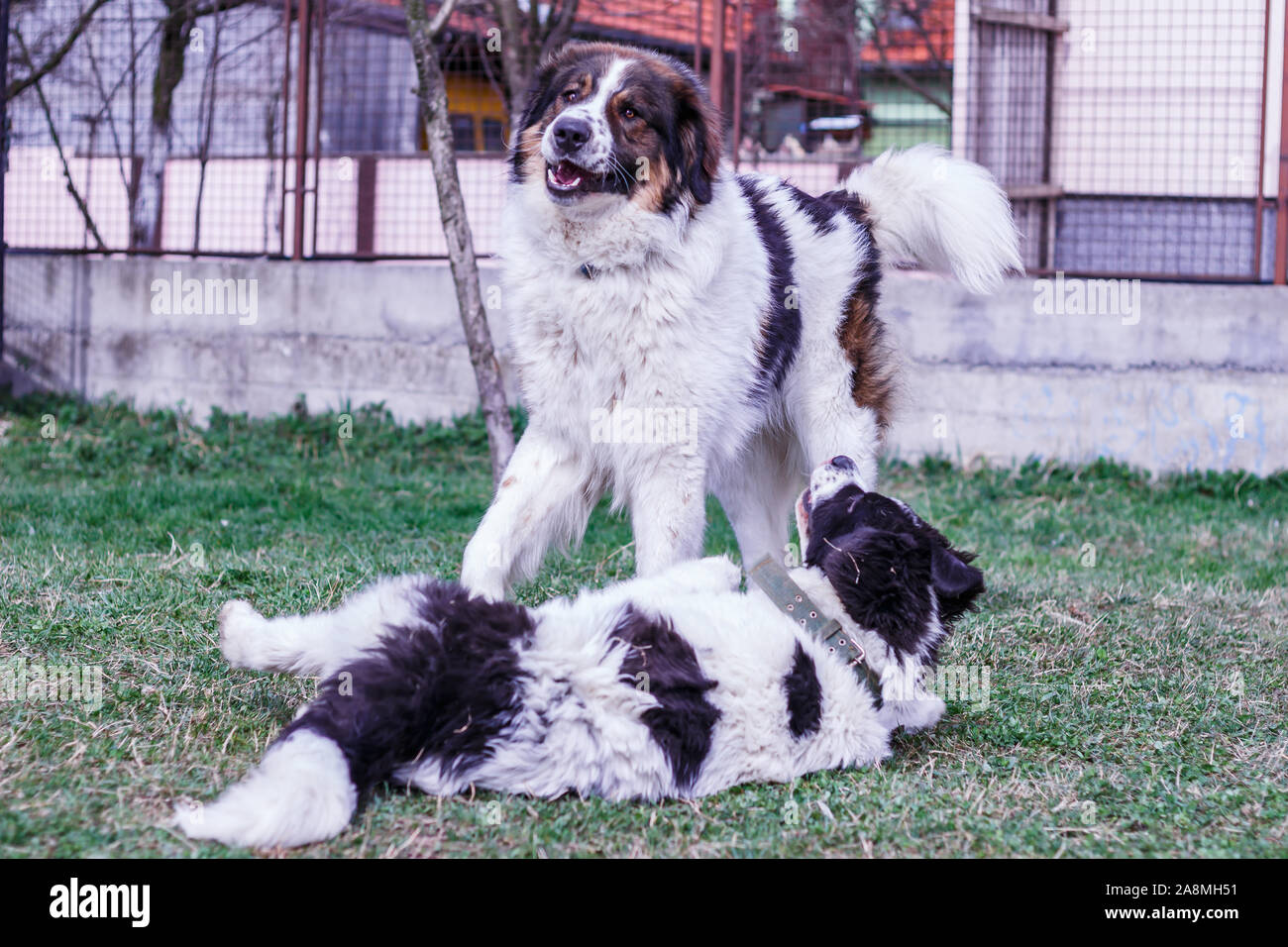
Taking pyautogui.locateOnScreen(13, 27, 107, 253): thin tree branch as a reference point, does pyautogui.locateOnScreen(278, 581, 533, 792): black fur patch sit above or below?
below

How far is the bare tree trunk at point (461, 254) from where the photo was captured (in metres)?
5.80

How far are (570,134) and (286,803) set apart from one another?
87.0 inches

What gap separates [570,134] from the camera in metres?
3.76

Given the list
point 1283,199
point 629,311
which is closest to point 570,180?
point 629,311

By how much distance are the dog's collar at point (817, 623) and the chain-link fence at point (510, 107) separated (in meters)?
5.00

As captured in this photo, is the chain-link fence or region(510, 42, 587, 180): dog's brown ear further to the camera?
the chain-link fence

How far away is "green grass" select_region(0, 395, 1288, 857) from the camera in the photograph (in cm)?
270

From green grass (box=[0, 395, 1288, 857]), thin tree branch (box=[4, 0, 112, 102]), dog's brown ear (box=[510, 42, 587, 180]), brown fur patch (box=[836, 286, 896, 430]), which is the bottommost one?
green grass (box=[0, 395, 1288, 857])

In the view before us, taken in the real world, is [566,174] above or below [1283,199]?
below

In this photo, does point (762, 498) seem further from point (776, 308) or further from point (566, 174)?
point (566, 174)

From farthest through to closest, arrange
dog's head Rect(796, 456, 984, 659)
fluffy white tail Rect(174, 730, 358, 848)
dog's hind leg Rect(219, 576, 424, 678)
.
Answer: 1. dog's head Rect(796, 456, 984, 659)
2. dog's hind leg Rect(219, 576, 424, 678)
3. fluffy white tail Rect(174, 730, 358, 848)

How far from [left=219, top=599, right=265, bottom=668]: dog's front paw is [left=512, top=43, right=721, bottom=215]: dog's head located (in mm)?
1611

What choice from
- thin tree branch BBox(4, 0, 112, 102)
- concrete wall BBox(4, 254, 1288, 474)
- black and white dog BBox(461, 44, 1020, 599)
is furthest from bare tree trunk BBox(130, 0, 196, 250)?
black and white dog BBox(461, 44, 1020, 599)

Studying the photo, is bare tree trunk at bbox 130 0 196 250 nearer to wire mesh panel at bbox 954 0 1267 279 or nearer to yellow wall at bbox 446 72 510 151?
yellow wall at bbox 446 72 510 151
